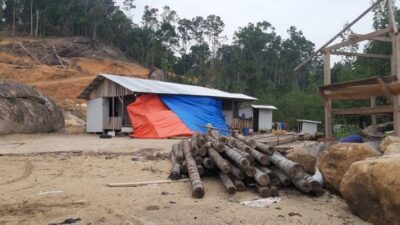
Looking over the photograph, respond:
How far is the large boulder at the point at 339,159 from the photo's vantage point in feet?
19.4

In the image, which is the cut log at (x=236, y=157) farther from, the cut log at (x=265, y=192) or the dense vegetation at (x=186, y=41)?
the dense vegetation at (x=186, y=41)

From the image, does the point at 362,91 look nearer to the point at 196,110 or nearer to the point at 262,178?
the point at 262,178

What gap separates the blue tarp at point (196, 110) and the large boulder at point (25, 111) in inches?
261

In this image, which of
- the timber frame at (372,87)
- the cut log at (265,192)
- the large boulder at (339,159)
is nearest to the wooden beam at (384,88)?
the timber frame at (372,87)

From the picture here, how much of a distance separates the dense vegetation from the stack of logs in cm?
3483

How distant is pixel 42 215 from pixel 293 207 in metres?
3.29

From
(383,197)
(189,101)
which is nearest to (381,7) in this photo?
(189,101)

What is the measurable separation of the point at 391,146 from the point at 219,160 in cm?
274

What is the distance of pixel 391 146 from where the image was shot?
6.06 metres

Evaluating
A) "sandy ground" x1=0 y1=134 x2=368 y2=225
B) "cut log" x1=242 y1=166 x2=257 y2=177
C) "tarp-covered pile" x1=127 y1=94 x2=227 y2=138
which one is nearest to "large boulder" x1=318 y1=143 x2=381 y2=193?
"sandy ground" x1=0 y1=134 x2=368 y2=225

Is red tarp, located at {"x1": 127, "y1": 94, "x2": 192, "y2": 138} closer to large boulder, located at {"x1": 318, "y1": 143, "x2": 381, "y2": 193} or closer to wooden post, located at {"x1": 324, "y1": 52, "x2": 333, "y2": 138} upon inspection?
wooden post, located at {"x1": 324, "y1": 52, "x2": 333, "y2": 138}

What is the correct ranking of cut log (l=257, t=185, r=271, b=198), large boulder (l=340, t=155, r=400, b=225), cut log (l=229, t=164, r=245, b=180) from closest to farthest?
large boulder (l=340, t=155, r=400, b=225) < cut log (l=257, t=185, r=271, b=198) < cut log (l=229, t=164, r=245, b=180)

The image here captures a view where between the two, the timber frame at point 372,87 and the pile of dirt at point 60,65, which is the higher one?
the pile of dirt at point 60,65

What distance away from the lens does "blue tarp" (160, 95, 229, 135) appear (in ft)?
65.3
